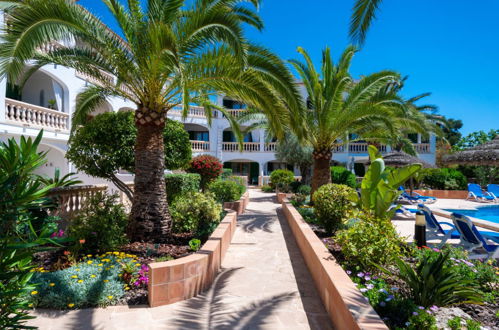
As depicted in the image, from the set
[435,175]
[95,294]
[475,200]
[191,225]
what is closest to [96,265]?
[95,294]

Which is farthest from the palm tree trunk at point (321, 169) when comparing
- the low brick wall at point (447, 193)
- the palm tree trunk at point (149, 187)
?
the low brick wall at point (447, 193)

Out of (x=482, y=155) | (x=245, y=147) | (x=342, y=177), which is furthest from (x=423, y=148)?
(x=482, y=155)

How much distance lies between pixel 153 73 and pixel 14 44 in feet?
6.62

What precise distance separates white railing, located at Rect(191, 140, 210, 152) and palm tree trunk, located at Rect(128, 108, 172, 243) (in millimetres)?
20165

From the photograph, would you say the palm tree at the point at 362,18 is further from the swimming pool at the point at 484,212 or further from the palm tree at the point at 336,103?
the swimming pool at the point at 484,212

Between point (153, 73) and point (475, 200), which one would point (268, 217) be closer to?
point (153, 73)

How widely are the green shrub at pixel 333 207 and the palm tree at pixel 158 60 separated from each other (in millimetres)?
2334

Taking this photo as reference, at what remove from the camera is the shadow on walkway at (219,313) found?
131 inches

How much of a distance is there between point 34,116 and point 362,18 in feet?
37.8

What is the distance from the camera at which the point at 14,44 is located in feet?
13.4

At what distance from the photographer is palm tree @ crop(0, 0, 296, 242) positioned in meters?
4.95

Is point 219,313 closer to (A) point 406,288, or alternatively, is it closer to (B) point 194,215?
(A) point 406,288

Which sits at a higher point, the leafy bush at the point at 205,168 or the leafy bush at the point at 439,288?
the leafy bush at the point at 205,168

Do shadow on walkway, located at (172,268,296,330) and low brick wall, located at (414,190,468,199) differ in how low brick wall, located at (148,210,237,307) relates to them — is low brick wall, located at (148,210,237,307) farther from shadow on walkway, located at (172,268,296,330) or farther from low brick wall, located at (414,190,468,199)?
low brick wall, located at (414,190,468,199)
